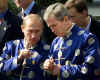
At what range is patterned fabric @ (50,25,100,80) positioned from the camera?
2.70 meters

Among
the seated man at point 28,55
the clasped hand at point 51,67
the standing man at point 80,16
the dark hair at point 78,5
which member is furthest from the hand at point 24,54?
the dark hair at point 78,5

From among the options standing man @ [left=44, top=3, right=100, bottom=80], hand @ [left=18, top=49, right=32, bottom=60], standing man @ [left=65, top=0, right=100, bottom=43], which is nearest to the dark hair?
standing man @ [left=65, top=0, right=100, bottom=43]

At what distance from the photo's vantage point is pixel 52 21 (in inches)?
109

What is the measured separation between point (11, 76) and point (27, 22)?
54cm

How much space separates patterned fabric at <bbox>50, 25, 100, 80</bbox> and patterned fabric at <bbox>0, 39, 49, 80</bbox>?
18 cm

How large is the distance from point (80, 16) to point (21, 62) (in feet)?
2.97

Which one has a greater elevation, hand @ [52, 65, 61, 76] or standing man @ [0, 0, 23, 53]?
standing man @ [0, 0, 23, 53]

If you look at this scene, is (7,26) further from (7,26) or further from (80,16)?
(80,16)

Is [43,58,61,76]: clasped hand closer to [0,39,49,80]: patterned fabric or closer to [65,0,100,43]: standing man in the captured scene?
[0,39,49,80]: patterned fabric

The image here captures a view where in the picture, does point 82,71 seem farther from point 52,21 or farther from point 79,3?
point 79,3

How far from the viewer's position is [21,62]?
289 cm

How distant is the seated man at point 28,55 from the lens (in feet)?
9.39

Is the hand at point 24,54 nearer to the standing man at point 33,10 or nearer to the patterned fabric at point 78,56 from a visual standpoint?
the patterned fabric at point 78,56

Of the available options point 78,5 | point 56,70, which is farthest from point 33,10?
point 56,70
